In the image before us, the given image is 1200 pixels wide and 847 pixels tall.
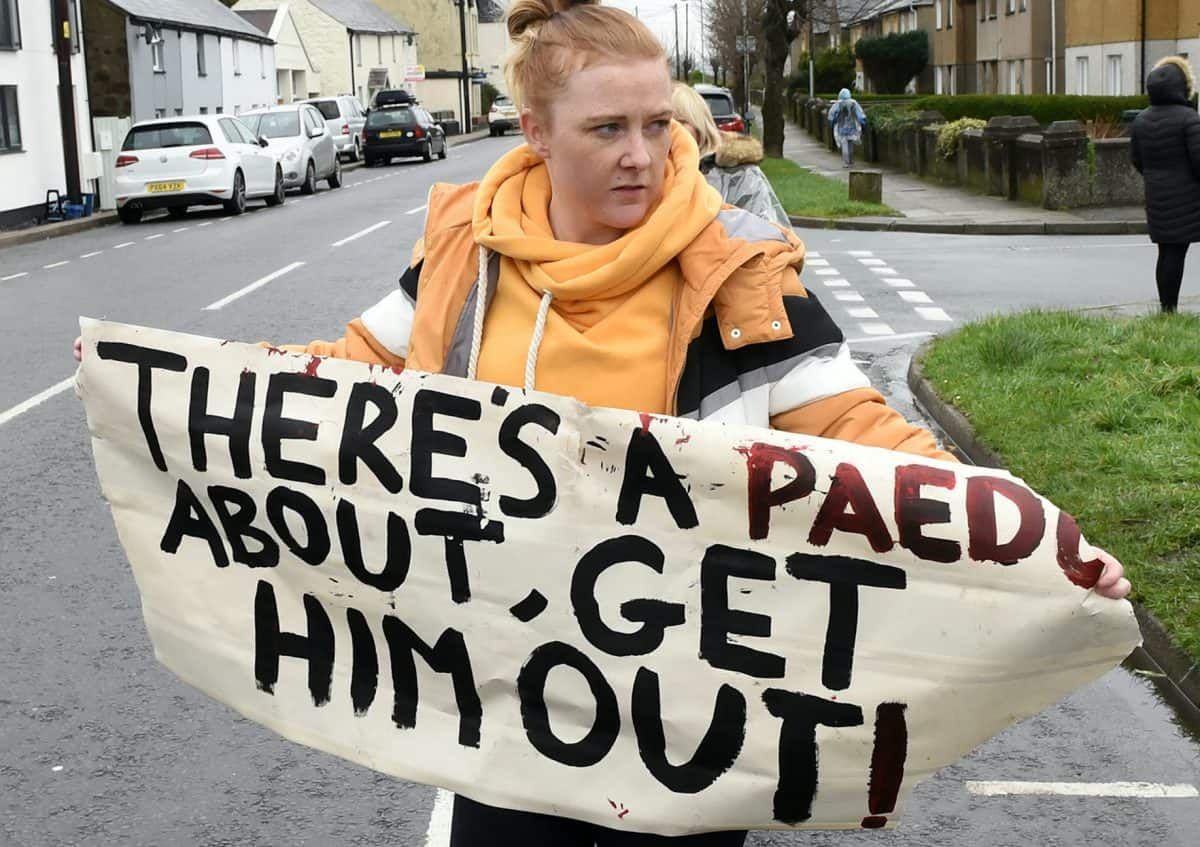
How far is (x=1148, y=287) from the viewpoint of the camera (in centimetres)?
1633

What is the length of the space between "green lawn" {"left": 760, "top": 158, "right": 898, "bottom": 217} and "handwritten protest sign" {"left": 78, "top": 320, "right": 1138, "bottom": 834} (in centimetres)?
2245

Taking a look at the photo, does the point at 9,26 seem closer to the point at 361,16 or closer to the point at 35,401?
the point at 35,401

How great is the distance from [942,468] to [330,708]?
3.60 feet

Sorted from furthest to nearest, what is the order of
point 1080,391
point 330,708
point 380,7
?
point 380,7
point 1080,391
point 330,708

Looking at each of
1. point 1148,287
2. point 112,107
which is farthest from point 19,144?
point 1148,287

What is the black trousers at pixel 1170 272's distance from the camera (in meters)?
13.1

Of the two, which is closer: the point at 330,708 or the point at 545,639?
the point at 545,639

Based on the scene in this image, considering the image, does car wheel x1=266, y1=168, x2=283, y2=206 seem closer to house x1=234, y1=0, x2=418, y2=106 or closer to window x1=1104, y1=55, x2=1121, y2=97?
window x1=1104, y1=55, x2=1121, y2=97

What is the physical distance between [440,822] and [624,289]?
92.8 inches

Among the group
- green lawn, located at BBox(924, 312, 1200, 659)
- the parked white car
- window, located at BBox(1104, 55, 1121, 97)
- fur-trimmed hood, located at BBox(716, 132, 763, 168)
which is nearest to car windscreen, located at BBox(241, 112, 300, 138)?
the parked white car

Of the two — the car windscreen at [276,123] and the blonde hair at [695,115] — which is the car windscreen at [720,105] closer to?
the car windscreen at [276,123]

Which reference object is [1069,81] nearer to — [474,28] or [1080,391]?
[1080,391]

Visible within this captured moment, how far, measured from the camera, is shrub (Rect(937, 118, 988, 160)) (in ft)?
100

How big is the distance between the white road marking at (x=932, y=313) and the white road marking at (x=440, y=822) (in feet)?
34.0
